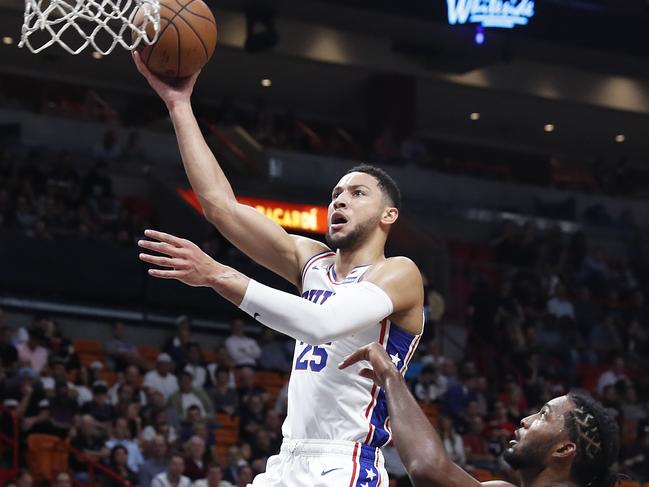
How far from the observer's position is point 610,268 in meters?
21.6

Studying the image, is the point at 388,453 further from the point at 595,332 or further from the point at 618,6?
the point at 618,6

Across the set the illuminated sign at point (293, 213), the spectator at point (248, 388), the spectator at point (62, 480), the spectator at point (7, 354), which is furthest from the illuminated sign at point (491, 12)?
the spectator at point (62, 480)

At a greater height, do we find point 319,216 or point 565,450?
point 319,216

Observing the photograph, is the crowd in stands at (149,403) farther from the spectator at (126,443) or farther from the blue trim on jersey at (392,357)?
the blue trim on jersey at (392,357)

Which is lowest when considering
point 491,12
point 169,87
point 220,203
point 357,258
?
point 357,258

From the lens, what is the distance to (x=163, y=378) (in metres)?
13.3

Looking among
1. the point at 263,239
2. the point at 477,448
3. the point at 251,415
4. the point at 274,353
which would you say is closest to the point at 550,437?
the point at 263,239

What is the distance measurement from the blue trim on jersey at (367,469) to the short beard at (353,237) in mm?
813

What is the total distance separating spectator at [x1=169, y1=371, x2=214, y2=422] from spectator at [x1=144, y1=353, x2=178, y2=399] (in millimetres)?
76

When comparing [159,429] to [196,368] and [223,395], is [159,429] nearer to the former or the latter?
[223,395]

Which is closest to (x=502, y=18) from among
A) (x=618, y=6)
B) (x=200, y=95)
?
(x=618, y=6)

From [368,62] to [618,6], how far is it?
14.8ft

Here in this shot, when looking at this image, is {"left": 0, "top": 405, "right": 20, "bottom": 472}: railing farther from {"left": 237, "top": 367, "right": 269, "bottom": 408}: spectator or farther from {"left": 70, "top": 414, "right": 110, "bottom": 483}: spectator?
{"left": 237, "top": 367, "right": 269, "bottom": 408}: spectator

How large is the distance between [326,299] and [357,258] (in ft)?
0.86
